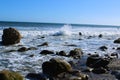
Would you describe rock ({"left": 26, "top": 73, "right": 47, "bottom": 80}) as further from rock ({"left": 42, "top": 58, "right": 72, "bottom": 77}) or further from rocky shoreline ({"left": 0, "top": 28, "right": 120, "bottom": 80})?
rock ({"left": 42, "top": 58, "right": 72, "bottom": 77})

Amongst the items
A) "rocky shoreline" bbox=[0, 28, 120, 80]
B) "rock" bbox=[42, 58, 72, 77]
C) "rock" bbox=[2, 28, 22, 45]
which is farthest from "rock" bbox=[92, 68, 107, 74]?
"rock" bbox=[2, 28, 22, 45]

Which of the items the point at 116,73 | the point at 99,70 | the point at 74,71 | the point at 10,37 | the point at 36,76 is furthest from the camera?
the point at 10,37

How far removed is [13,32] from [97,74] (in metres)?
13.3

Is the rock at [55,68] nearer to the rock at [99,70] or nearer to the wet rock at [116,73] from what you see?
the rock at [99,70]

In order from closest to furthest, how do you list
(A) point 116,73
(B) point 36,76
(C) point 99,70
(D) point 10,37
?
(B) point 36,76 < (A) point 116,73 < (C) point 99,70 < (D) point 10,37

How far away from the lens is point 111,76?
36.8ft

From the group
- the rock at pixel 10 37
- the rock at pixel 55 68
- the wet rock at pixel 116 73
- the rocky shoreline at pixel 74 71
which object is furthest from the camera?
the rock at pixel 10 37

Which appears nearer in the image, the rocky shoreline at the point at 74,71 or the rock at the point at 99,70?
the rocky shoreline at the point at 74,71

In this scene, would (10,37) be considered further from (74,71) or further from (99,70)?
(74,71)

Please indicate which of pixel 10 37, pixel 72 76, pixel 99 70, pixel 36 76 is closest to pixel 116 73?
pixel 99 70

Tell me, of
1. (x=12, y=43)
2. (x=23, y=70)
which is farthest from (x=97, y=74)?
(x=12, y=43)

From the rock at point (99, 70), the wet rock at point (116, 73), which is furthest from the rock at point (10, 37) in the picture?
the wet rock at point (116, 73)

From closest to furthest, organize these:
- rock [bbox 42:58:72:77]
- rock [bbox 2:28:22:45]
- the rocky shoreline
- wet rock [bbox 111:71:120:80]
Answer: the rocky shoreline, wet rock [bbox 111:71:120:80], rock [bbox 42:58:72:77], rock [bbox 2:28:22:45]

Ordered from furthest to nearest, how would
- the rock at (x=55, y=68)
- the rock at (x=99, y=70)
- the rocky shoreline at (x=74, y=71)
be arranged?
the rock at (x=99, y=70) < the rock at (x=55, y=68) < the rocky shoreline at (x=74, y=71)
